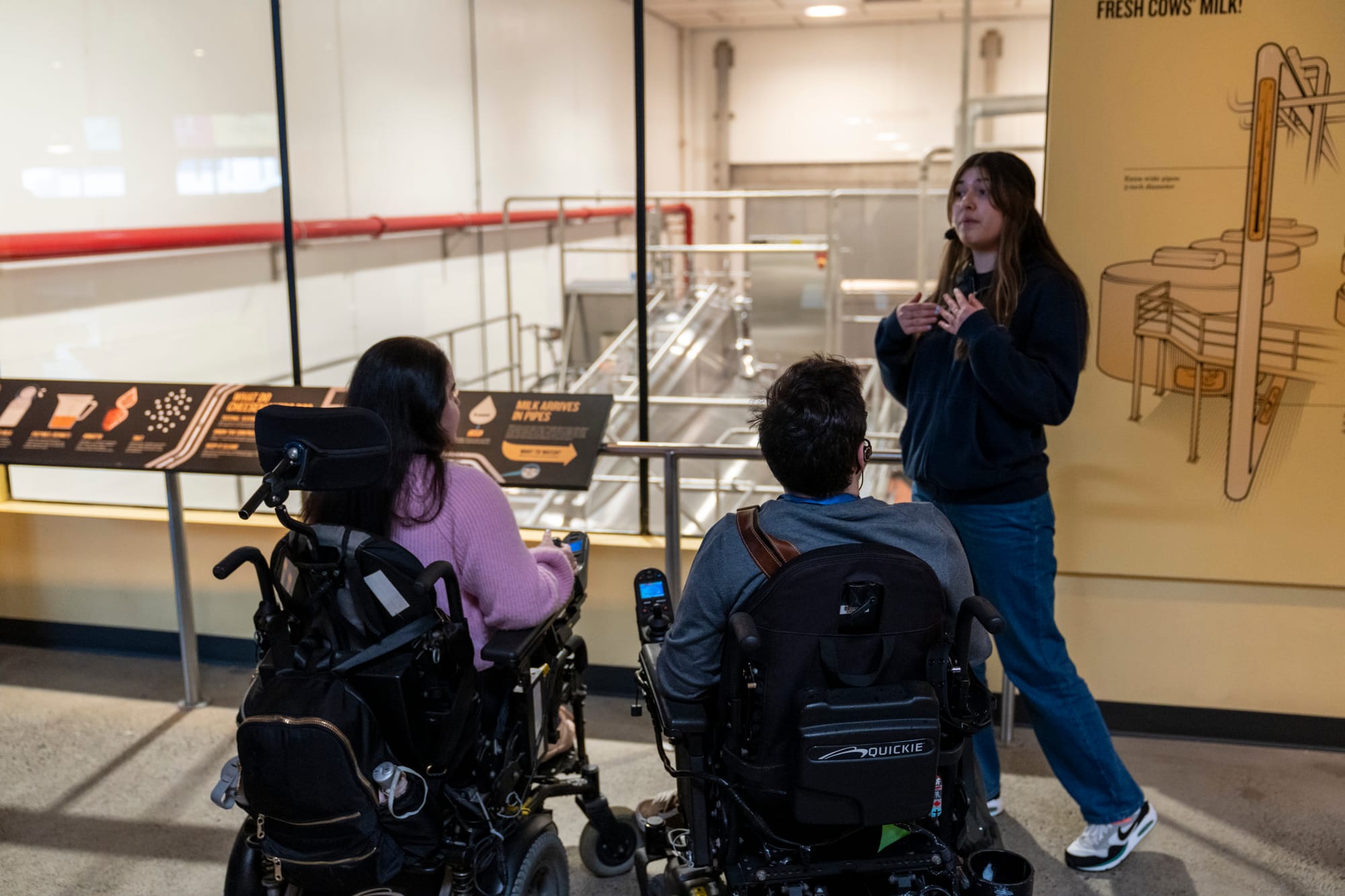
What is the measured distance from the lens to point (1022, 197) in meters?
2.36

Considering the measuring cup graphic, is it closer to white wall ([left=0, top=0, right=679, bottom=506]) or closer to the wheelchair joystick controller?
white wall ([left=0, top=0, right=679, bottom=506])

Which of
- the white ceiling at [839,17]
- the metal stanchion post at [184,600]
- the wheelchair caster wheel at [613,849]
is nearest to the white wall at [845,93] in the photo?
the white ceiling at [839,17]

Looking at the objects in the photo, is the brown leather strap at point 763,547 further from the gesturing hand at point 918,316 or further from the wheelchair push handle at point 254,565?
the gesturing hand at point 918,316

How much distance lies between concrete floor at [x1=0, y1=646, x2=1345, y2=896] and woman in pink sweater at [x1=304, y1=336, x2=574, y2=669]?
847 mm

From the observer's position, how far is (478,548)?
198cm

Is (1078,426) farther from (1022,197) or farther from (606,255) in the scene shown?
(606,255)

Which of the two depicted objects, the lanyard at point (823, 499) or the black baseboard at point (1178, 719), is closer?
the lanyard at point (823, 499)

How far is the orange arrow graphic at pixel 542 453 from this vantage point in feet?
10.2

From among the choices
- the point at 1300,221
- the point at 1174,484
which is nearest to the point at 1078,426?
the point at 1174,484

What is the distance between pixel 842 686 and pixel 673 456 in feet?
4.85

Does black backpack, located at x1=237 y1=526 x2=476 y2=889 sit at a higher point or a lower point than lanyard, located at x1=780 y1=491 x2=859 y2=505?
lower

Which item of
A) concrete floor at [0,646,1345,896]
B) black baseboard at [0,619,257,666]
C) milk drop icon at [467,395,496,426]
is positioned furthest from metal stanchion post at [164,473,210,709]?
milk drop icon at [467,395,496,426]

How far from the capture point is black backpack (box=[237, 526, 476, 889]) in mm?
1703

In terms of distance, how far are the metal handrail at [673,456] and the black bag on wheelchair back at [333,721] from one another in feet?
4.18
